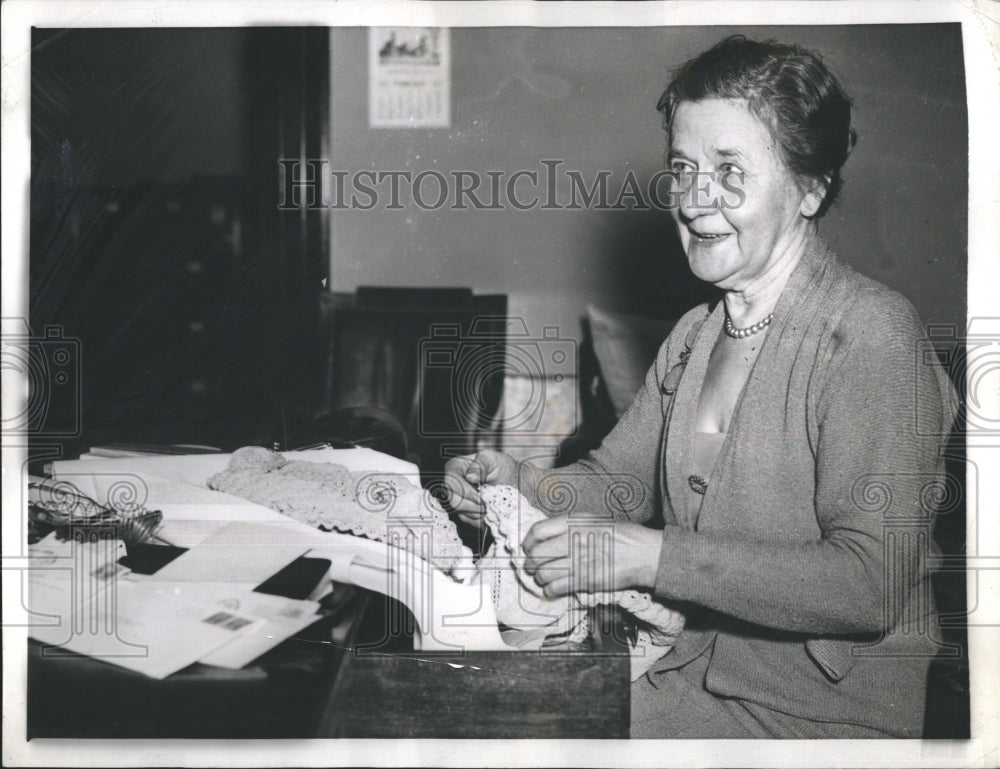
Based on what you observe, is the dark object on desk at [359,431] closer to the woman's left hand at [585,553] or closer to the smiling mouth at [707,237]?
the woman's left hand at [585,553]

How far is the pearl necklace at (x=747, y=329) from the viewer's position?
1158 mm

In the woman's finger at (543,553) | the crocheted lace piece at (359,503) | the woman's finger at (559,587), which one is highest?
the crocheted lace piece at (359,503)

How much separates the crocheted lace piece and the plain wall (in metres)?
0.28

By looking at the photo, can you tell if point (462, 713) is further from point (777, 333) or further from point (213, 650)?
point (777, 333)

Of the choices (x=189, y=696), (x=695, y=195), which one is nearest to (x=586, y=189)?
(x=695, y=195)

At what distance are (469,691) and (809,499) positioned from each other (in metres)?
0.56

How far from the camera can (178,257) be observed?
125cm

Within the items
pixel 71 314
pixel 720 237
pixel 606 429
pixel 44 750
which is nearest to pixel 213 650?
pixel 44 750

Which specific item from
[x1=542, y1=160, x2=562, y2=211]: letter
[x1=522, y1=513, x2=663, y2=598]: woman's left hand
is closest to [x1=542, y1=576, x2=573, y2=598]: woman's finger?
[x1=522, y1=513, x2=663, y2=598]: woman's left hand

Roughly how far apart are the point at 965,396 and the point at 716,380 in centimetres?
38

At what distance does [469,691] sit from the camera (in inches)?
48.7

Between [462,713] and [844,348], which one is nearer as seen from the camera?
[844,348]

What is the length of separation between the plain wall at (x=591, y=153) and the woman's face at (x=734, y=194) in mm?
43

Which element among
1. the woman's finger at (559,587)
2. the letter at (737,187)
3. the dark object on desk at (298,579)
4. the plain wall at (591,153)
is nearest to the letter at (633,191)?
the plain wall at (591,153)
